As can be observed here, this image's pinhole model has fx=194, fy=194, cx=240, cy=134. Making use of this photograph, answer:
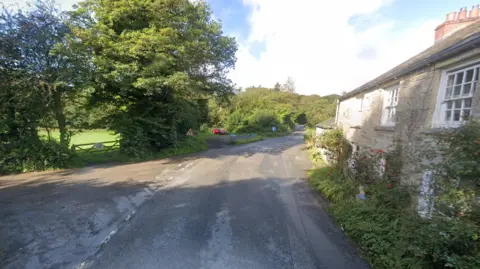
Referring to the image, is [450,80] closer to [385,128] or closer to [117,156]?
[385,128]

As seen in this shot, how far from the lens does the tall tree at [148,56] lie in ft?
36.2

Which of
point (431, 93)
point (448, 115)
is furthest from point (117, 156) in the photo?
point (448, 115)

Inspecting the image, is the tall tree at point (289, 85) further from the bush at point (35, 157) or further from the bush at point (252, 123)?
the bush at point (35, 157)

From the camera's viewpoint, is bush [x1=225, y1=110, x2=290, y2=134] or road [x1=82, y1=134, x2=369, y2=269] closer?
road [x1=82, y1=134, x2=369, y2=269]

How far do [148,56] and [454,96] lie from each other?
13.0 m

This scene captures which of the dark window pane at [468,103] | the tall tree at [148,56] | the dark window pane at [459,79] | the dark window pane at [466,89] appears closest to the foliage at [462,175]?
the dark window pane at [468,103]

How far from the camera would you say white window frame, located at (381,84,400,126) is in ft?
24.0

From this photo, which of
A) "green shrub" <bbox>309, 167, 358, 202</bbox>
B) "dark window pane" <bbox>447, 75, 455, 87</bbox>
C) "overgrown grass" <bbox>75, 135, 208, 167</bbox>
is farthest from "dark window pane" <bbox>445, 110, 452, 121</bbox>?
"overgrown grass" <bbox>75, 135, 208, 167</bbox>

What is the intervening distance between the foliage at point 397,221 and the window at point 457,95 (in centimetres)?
119

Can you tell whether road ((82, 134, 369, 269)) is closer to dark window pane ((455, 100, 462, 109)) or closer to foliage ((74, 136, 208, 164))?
dark window pane ((455, 100, 462, 109))

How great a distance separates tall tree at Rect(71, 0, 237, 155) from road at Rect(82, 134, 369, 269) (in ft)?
22.9

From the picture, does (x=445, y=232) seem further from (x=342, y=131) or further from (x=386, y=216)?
(x=342, y=131)

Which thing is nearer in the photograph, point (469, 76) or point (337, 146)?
point (469, 76)

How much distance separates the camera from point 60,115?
1175cm
